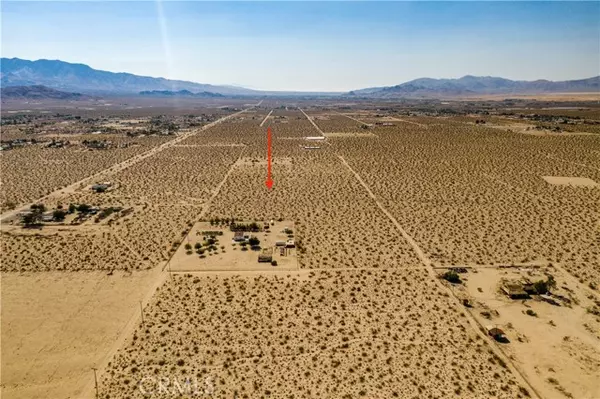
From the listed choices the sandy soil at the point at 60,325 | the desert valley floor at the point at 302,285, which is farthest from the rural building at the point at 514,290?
the sandy soil at the point at 60,325

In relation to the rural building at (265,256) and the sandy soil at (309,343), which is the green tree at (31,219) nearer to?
the sandy soil at (309,343)

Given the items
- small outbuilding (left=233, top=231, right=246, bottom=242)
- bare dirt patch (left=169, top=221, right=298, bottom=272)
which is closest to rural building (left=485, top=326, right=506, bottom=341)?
bare dirt patch (left=169, top=221, right=298, bottom=272)

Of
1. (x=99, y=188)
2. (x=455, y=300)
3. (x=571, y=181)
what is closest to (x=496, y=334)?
(x=455, y=300)

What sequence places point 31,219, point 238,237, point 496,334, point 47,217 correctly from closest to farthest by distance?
1. point 496,334
2. point 238,237
3. point 31,219
4. point 47,217

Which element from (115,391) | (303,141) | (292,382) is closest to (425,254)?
(292,382)

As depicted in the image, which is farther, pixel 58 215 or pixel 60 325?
pixel 58 215

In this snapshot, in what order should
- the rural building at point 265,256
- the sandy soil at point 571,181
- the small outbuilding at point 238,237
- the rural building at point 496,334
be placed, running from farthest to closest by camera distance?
the sandy soil at point 571,181
the small outbuilding at point 238,237
the rural building at point 265,256
the rural building at point 496,334

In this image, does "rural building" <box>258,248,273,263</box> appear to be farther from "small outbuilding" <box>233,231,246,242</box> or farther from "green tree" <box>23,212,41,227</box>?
"green tree" <box>23,212,41,227</box>

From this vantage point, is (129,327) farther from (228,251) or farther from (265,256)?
(265,256)
